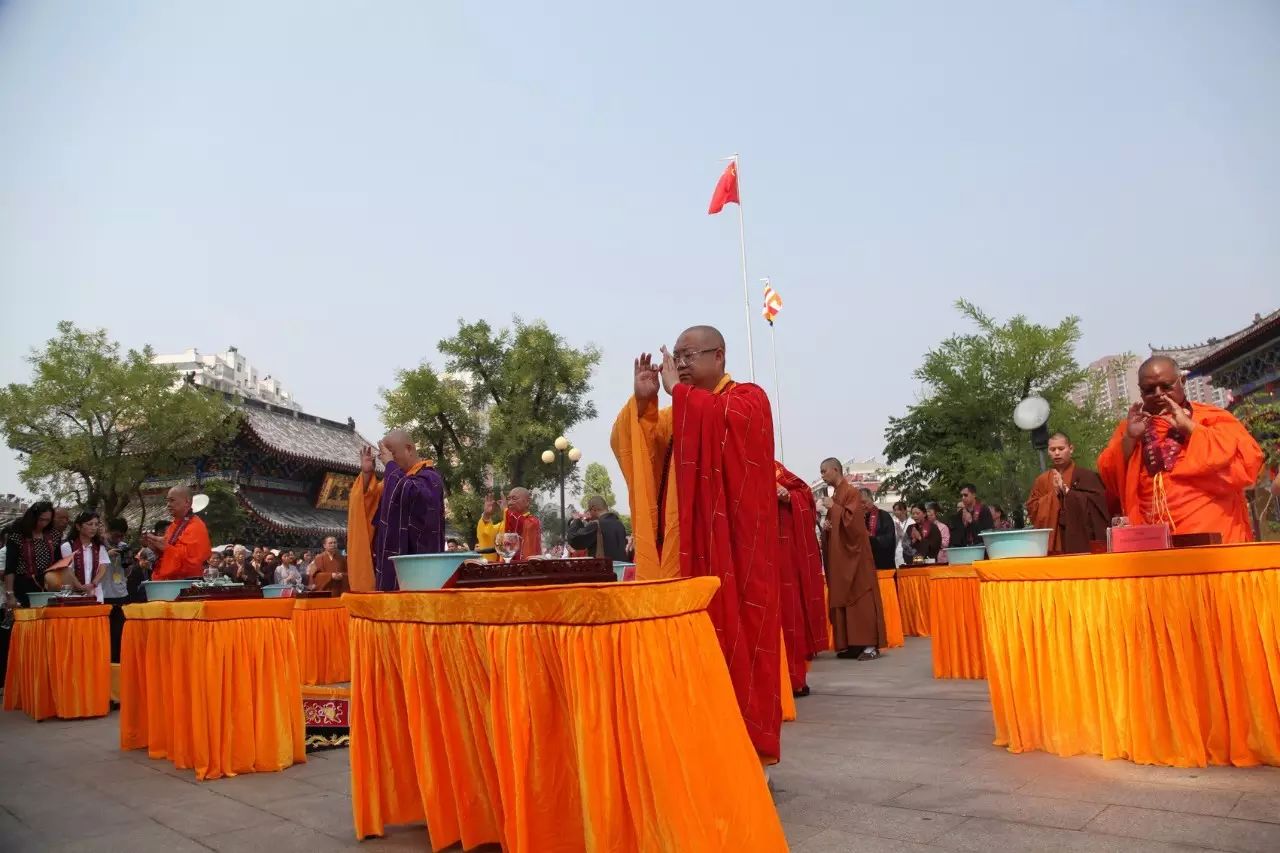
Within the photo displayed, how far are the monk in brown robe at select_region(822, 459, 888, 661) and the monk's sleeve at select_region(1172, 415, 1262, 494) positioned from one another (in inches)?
161

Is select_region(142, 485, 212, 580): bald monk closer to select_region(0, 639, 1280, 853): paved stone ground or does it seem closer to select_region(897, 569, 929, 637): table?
select_region(0, 639, 1280, 853): paved stone ground

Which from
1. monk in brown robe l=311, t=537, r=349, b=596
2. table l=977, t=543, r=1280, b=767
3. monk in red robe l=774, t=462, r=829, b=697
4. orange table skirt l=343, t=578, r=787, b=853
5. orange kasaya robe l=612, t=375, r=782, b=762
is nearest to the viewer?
orange table skirt l=343, t=578, r=787, b=853

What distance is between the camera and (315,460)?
29781 millimetres

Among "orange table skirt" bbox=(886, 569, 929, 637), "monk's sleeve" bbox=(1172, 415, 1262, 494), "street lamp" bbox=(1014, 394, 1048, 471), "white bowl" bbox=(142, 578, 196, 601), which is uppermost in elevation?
"street lamp" bbox=(1014, 394, 1048, 471)

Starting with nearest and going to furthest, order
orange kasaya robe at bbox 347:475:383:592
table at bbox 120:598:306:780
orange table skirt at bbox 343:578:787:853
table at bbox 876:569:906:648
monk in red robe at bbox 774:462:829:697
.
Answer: orange table skirt at bbox 343:578:787:853
table at bbox 120:598:306:780
monk in red robe at bbox 774:462:829:697
orange kasaya robe at bbox 347:475:383:592
table at bbox 876:569:906:648

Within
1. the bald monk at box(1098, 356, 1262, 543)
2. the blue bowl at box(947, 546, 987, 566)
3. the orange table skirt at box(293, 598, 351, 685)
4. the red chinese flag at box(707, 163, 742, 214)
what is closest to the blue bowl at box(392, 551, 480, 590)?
the bald monk at box(1098, 356, 1262, 543)

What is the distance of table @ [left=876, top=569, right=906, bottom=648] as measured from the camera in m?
9.47

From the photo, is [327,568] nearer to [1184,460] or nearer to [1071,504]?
[1071,504]

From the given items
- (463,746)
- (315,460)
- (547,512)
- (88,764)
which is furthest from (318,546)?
(463,746)

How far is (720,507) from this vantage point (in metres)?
2.88

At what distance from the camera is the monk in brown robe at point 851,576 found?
7.96m

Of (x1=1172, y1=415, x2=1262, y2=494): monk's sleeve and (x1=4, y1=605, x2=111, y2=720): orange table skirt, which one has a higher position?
(x1=1172, y1=415, x2=1262, y2=494): monk's sleeve

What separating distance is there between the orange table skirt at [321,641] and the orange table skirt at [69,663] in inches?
61.2

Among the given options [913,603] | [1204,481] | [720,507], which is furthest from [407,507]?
[913,603]
